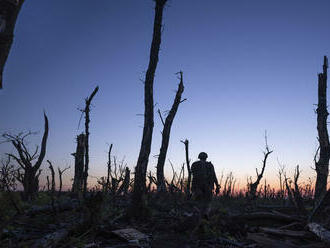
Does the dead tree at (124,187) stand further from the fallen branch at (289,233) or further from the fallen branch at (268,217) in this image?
the fallen branch at (289,233)

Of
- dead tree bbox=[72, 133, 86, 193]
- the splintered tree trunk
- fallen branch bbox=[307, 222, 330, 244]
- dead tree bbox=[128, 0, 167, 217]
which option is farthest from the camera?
dead tree bbox=[72, 133, 86, 193]

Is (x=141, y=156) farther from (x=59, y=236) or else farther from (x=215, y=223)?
(x=59, y=236)

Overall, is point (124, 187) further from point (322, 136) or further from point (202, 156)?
point (322, 136)

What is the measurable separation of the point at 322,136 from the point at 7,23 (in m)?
16.0

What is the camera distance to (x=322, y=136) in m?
15.6

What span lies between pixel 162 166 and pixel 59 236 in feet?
38.5

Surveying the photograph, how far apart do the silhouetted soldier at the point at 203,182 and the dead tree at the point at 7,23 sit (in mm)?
9193

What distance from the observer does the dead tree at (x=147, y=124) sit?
33.0ft

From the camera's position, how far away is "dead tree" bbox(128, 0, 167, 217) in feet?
33.0

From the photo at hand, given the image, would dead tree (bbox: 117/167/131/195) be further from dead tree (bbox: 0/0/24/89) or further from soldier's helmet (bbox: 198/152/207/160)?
dead tree (bbox: 0/0/24/89)

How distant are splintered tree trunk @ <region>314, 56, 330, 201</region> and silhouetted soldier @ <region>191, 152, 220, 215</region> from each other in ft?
20.6

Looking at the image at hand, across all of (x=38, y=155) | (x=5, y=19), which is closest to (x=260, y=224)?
(x=5, y=19)

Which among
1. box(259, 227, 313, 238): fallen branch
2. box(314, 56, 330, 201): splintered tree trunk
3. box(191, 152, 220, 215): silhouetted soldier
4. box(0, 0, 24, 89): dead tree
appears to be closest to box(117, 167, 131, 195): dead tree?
box(191, 152, 220, 215): silhouetted soldier

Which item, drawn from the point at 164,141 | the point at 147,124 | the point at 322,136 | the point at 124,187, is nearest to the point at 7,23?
the point at 147,124
